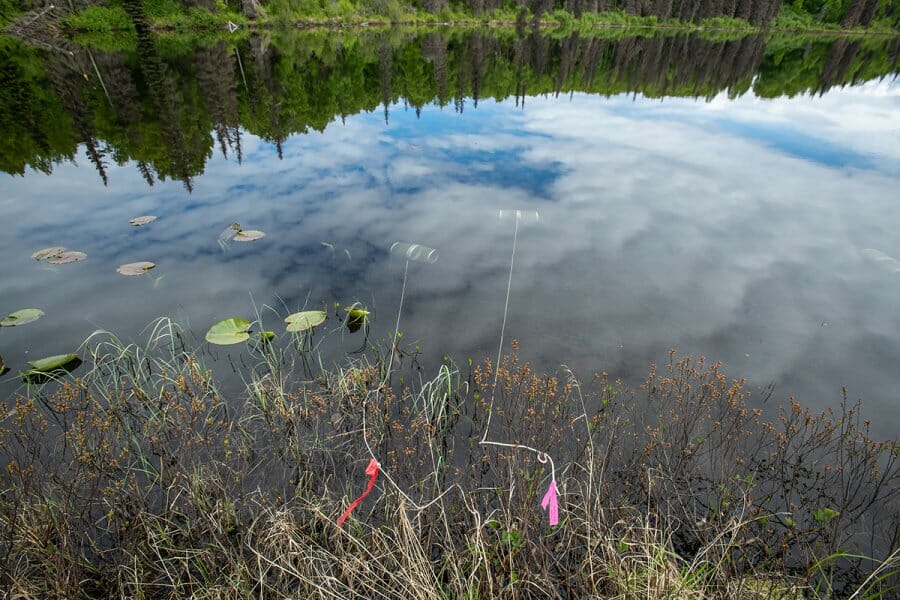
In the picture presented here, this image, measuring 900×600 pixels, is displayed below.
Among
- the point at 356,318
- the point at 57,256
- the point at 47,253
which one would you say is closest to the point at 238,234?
the point at 57,256

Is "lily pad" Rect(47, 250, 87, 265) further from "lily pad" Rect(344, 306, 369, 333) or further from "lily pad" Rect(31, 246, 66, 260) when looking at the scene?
"lily pad" Rect(344, 306, 369, 333)

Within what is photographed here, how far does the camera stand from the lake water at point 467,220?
275 inches

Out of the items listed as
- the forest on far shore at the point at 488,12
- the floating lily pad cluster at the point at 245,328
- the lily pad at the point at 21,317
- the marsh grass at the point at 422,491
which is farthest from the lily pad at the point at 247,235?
the forest on far shore at the point at 488,12

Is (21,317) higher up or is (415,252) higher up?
(21,317)

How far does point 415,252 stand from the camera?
9453 mm

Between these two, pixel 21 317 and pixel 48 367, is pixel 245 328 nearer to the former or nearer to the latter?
pixel 48 367

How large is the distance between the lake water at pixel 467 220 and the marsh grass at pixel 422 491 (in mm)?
1095

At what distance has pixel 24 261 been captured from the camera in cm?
863

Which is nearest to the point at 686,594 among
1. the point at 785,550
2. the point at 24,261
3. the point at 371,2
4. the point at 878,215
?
the point at 785,550

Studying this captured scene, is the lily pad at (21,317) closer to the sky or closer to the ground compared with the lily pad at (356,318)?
closer to the sky

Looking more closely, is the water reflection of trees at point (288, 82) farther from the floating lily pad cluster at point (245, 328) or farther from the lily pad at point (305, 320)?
the lily pad at point (305, 320)

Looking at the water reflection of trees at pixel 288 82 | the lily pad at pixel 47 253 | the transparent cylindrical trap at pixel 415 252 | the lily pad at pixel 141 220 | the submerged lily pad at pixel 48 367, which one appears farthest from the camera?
the water reflection of trees at pixel 288 82

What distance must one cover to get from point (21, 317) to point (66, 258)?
2.25m

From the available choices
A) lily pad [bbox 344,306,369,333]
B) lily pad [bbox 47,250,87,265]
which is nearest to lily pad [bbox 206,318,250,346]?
lily pad [bbox 344,306,369,333]
